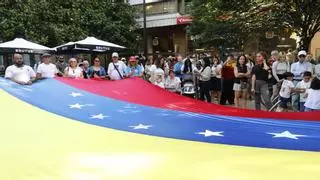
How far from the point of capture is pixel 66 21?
3203cm

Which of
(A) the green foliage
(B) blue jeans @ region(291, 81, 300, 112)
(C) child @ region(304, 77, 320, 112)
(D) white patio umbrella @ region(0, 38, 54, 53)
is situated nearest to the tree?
(B) blue jeans @ region(291, 81, 300, 112)

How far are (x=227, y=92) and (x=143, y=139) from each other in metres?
9.61

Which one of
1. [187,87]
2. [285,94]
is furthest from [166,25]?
[285,94]

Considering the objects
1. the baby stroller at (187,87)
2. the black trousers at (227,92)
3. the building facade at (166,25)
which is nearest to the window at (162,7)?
→ the building facade at (166,25)

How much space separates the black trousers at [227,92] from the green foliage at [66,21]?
14.8 meters

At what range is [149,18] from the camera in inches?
1843

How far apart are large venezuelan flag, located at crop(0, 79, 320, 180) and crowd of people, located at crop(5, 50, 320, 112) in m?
2.02

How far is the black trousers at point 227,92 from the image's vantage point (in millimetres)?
15539

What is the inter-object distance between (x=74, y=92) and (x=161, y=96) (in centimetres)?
166

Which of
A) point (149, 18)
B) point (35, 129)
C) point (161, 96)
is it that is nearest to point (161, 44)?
point (149, 18)

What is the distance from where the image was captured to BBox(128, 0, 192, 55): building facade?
142 feet

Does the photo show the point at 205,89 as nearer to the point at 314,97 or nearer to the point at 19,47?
the point at 314,97

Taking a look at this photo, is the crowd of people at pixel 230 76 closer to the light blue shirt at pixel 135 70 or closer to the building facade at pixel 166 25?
the light blue shirt at pixel 135 70

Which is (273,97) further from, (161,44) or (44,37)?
(161,44)
